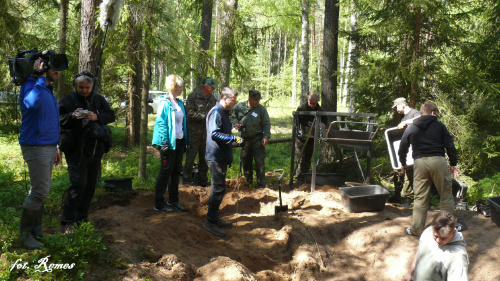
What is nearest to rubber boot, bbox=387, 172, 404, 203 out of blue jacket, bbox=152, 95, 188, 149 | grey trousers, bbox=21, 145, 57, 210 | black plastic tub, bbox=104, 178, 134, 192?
blue jacket, bbox=152, 95, 188, 149

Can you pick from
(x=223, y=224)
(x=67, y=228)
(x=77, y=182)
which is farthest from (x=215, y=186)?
(x=67, y=228)

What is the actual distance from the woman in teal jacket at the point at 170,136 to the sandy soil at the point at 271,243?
0.46m

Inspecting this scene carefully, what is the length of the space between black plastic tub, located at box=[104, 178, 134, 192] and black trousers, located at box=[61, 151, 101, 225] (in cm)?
267

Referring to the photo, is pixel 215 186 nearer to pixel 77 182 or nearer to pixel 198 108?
pixel 77 182

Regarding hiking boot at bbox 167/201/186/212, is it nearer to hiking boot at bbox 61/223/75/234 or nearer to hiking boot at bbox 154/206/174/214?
hiking boot at bbox 154/206/174/214

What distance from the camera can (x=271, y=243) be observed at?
5812 mm

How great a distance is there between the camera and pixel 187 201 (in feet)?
23.4

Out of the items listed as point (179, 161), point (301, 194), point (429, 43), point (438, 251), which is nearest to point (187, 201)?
point (179, 161)

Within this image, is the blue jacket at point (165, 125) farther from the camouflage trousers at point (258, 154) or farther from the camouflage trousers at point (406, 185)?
the camouflage trousers at point (406, 185)

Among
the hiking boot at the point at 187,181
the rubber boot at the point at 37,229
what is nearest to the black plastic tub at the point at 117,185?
the hiking boot at the point at 187,181

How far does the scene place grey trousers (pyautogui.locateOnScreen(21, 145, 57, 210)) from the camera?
4.06 meters

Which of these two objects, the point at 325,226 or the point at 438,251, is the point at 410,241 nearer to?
the point at 325,226

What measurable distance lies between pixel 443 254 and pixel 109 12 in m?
5.56

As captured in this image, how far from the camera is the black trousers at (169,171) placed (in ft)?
19.6
